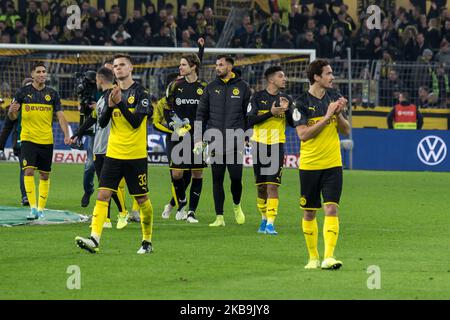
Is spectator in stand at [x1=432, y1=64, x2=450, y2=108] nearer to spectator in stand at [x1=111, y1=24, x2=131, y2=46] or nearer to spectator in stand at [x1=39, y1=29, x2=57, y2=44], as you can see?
spectator in stand at [x1=111, y1=24, x2=131, y2=46]

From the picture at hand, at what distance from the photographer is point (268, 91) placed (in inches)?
662

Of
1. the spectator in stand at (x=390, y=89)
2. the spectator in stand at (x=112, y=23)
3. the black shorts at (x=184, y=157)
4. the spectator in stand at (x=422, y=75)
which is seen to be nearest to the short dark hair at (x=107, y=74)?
the black shorts at (x=184, y=157)

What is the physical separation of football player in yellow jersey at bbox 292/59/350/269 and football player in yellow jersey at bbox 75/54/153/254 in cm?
212

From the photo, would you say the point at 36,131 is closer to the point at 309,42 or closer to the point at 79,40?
the point at 309,42

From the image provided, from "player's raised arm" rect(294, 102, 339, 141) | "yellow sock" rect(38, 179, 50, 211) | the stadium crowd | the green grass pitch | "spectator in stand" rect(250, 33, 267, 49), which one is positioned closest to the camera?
the green grass pitch

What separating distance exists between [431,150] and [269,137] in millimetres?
14913

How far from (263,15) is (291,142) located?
27.8ft

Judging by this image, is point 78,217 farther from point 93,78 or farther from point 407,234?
point 407,234

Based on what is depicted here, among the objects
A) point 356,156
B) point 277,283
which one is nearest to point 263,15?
point 356,156

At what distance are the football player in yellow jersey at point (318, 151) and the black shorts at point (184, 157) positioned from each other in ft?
18.7

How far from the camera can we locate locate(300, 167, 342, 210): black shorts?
1267cm

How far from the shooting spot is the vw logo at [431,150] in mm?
30844

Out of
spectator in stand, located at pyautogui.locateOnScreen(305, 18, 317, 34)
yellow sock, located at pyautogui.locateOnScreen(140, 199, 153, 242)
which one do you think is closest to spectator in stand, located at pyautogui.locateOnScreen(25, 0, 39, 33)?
spectator in stand, located at pyautogui.locateOnScreen(305, 18, 317, 34)

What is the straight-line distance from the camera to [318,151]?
1275cm
